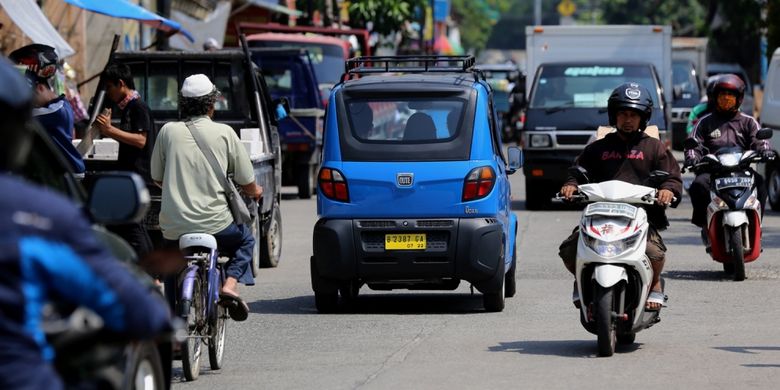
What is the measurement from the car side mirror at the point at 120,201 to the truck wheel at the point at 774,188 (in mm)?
17973

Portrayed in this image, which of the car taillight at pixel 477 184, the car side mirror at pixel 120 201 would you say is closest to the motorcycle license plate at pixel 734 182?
the car taillight at pixel 477 184

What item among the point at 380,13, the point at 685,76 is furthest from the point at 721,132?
the point at 380,13

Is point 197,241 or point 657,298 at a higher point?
point 197,241

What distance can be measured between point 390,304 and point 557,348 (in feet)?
9.49

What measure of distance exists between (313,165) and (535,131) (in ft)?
13.8

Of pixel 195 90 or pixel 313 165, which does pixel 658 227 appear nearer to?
pixel 195 90

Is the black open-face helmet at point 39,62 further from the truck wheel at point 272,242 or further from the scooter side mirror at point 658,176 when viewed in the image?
the scooter side mirror at point 658,176

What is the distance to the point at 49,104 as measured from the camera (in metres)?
11.1

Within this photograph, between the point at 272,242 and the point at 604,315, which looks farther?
the point at 272,242

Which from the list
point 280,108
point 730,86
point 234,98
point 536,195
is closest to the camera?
point 730,86

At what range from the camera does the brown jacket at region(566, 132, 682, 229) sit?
10.0 metres

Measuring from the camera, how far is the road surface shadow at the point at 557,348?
9.78m

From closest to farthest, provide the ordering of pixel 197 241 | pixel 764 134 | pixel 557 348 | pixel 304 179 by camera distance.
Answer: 1. pixel 197 241
2. pixel 557 348
3. pixel 764 134
4. pixel 304 179

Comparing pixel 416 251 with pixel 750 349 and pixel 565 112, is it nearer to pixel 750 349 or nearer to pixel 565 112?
pixel 750 349
